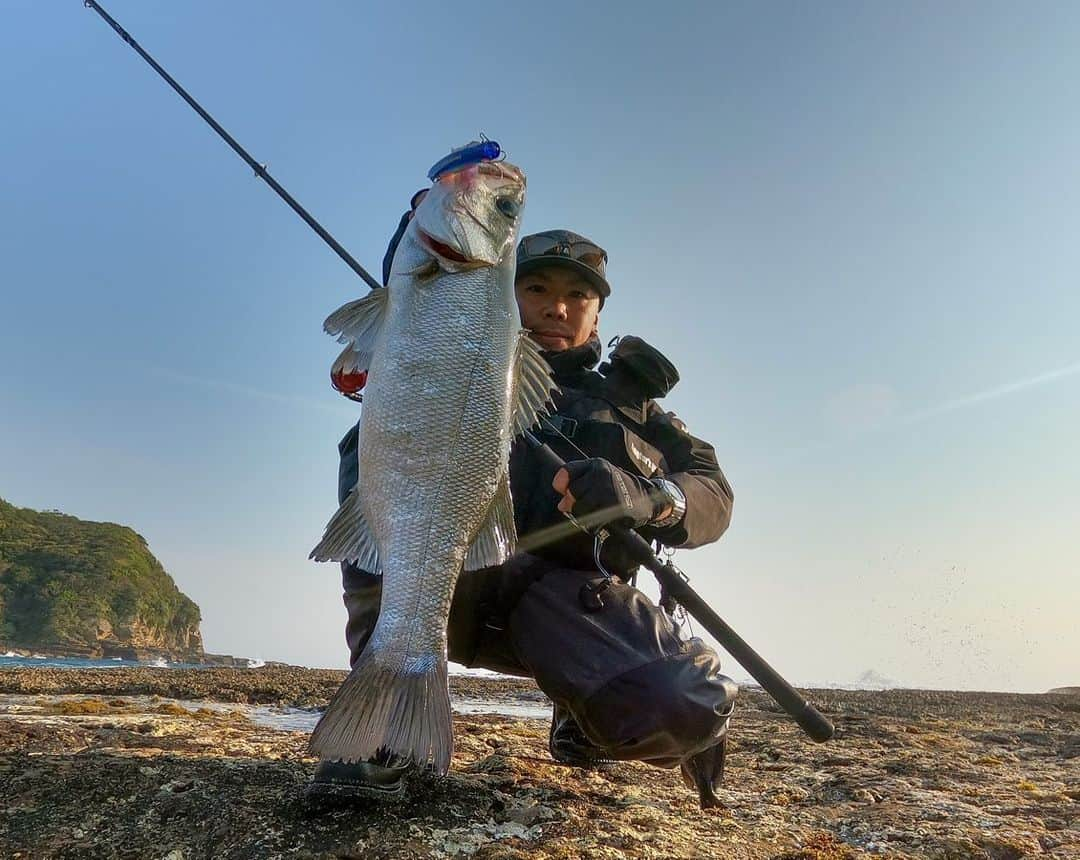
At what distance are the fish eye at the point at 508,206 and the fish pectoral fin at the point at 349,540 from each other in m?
1.55

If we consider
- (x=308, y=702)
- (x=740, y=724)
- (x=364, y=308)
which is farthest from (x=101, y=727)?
(x=740, y=724)

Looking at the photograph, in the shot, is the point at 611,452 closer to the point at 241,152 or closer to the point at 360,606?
the point at 360,606

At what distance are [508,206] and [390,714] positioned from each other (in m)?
2.36

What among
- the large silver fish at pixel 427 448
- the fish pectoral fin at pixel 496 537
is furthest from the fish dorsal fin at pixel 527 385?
the fish pectoral fin at pixel 496 537

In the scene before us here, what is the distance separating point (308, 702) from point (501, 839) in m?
5.92

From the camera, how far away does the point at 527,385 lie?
2.99 meters

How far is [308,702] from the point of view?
7.55 m

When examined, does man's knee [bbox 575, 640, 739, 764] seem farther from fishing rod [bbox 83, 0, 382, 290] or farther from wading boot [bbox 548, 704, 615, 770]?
fishing rod [bbox 83, 0, 382, 290]

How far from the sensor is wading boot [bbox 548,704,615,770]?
372 cm

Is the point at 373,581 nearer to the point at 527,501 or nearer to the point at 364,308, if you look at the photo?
the point at 527,501

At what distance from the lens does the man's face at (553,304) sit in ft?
14.9

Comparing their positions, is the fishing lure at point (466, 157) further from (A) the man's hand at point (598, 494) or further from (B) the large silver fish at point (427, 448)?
Answer: (A) the man's hand at point (598, 494)

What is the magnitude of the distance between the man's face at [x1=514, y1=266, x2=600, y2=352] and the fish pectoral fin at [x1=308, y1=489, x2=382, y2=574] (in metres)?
2.18

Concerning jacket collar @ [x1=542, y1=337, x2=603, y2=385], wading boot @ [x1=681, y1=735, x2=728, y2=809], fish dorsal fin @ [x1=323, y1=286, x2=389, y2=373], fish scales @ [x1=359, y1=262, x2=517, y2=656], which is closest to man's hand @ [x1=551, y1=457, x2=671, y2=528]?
fish scales @ [x1=359, y1=262, x2=517, y2=656]
